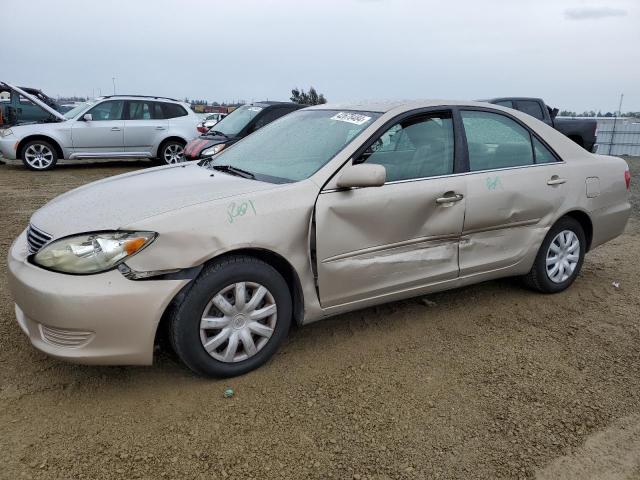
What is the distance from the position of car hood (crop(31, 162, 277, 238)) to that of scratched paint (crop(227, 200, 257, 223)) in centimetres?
11

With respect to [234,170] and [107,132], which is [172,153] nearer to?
[107,132]

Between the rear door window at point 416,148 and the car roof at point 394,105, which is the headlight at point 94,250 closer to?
the rear door window at point 416,148

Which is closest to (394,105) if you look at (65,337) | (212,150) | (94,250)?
(94,250)

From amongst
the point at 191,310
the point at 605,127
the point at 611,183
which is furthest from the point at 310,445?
the point at 605,127

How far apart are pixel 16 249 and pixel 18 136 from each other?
9.57 metres

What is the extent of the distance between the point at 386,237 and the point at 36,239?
1.99 m

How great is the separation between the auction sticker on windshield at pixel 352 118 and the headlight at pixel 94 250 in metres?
1.55

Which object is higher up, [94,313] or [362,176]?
[362,176]

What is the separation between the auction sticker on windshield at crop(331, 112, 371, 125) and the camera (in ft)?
11.3

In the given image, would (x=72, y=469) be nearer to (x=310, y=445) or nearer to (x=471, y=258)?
(x=310, y=445)

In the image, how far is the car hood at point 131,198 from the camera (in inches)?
108

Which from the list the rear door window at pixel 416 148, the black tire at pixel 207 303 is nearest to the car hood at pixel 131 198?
the black tire at pixel 207 303

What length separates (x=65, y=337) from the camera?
2.59m

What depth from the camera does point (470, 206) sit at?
3.56 metres
